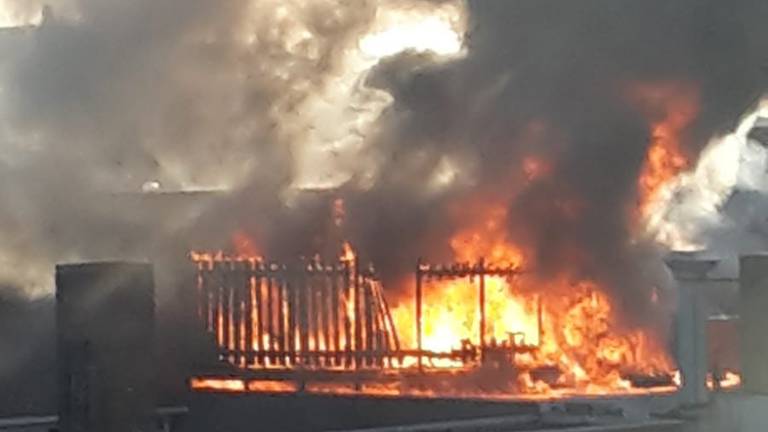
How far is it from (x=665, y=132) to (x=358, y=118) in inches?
132

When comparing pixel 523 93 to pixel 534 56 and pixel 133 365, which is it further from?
pixel 133 365

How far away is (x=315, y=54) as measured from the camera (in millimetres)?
20281

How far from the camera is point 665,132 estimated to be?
62.8 feet

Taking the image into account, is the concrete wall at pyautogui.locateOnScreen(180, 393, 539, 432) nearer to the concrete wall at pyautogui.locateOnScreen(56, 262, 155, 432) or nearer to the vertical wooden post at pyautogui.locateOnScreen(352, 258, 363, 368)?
the vertical wooden post at pyautogui.locateOnScreen(352, 258, 363, 368)

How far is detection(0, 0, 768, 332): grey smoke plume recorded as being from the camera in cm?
1914

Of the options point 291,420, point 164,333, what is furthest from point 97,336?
point 164,333

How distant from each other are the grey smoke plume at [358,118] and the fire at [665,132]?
0.10m

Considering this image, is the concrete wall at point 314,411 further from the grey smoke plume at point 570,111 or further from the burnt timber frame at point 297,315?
the grey smoke plume at point 570,111

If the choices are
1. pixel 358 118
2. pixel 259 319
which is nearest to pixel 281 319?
pixel 259 319

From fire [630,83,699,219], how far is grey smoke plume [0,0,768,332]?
Answer: 0.34ft

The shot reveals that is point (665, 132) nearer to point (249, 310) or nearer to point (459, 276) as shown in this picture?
point (459, 276)

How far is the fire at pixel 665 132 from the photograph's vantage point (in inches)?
753

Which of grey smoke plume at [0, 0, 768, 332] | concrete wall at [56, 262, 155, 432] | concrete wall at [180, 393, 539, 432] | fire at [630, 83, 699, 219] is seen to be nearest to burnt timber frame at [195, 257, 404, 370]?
grey smoke plume at [0, 0, 768, 332]

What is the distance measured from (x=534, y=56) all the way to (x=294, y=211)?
3096 millimetres
